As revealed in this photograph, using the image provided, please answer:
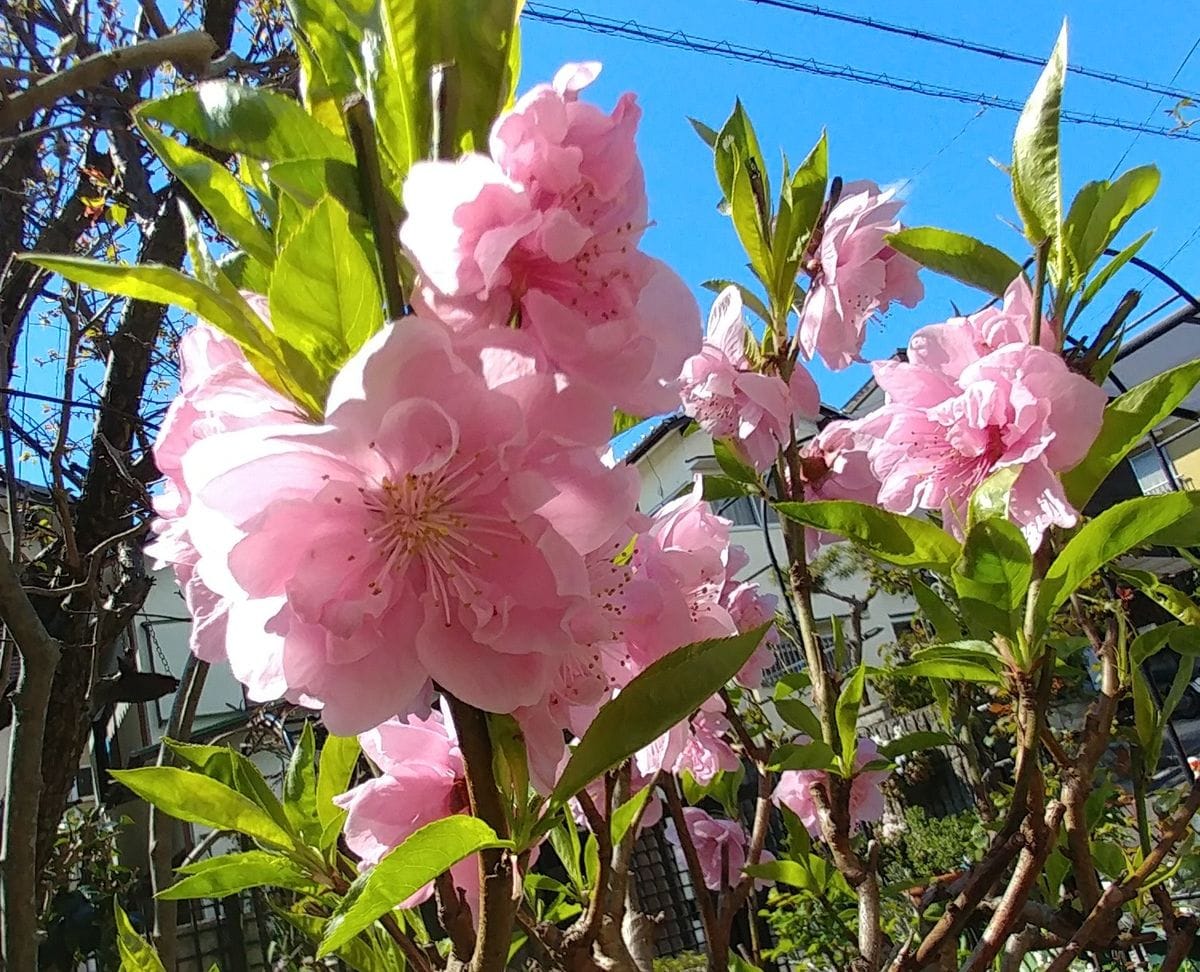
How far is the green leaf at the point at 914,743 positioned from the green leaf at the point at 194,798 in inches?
33.5

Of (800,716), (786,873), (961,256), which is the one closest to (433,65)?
(961,256)

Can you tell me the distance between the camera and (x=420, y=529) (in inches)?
19.7

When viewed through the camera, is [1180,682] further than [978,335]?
Yes

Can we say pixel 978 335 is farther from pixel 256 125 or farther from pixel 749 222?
pixel 256 125

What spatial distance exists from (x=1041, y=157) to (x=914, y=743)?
2.50 feet

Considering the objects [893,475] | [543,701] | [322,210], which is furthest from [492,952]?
[893,475]

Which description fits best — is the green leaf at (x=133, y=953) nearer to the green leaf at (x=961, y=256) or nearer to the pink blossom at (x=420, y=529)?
the pink blossom at (x=420, y=529)

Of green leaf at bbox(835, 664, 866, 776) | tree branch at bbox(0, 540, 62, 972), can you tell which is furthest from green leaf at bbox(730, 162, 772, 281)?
tree branch at bbox(0, 540, 62, 972)

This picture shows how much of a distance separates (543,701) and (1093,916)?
65cm

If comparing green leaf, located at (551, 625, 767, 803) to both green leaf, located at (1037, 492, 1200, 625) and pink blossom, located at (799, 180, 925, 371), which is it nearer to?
green leaf, located at (1037, 492, 1200, 625)

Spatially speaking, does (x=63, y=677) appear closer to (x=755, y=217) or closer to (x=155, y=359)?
(x=155, y=359)

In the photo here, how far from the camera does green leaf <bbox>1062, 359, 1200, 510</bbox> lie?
0.71m

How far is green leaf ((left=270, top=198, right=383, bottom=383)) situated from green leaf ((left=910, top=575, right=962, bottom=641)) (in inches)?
21.5

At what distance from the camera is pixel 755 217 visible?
1071mm
